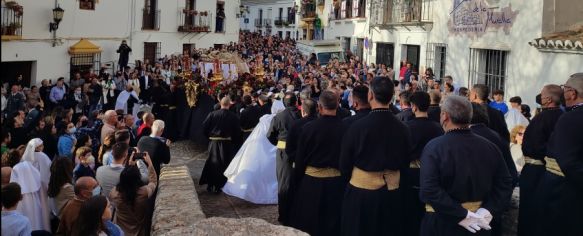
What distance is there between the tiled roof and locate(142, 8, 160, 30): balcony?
625 inches

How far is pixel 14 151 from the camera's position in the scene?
6125 mm

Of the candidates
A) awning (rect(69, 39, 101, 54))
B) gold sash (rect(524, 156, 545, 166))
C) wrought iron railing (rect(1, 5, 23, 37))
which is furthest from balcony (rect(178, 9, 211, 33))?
gold sash (rect(524, 156, 545, 166))

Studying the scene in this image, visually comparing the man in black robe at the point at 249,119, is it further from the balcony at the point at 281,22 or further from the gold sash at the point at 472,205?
the balcony at the point at 281,22

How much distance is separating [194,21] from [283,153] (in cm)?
2059

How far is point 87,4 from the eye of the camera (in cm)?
1945

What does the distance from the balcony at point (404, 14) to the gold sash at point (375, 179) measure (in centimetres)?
1362

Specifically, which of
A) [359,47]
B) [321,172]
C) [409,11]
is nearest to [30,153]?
[321,172]

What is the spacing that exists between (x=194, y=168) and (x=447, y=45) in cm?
940

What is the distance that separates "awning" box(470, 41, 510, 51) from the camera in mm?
13383

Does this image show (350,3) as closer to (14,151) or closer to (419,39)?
(419,39)

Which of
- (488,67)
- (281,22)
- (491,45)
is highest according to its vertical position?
(281,22)

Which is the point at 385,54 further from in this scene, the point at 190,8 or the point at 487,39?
the point at 190,8

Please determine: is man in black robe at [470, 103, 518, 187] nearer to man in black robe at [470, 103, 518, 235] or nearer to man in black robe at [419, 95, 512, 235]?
man in black robe at [470, 103, 518, 235]

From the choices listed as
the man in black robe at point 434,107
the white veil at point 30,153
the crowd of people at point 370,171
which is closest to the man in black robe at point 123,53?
the crowd of people at point 370,171
